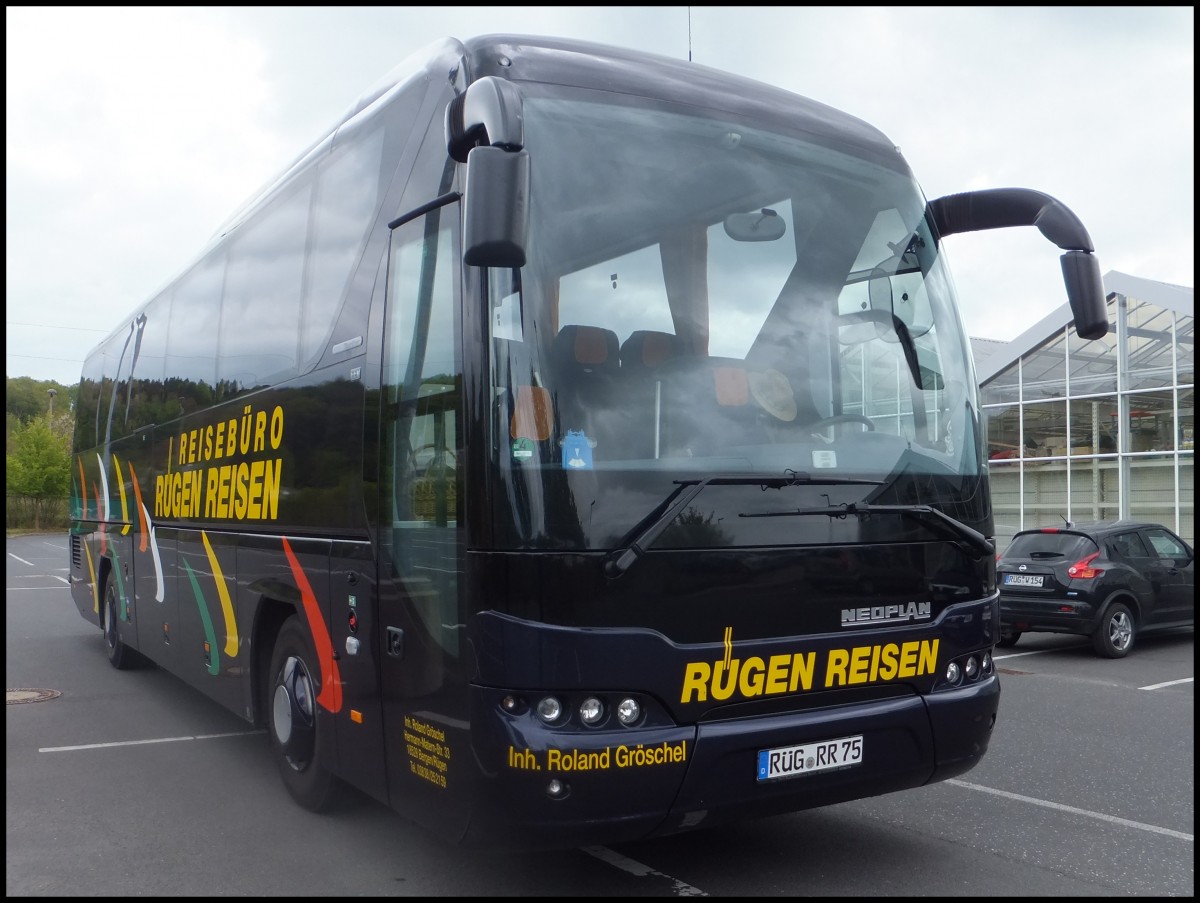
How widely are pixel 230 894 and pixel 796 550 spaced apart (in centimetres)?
276

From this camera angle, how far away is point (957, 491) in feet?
15.7

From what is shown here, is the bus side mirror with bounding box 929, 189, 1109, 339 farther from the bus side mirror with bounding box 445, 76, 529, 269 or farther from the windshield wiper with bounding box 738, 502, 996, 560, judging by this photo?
the bus side mirror with bounding box 445, 76, 529, 269

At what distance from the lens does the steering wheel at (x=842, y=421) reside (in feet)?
14.6

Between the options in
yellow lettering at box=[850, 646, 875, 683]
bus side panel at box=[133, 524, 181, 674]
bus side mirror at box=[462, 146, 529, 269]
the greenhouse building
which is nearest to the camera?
bus side mirror at box=[462, 146, 529, 269]

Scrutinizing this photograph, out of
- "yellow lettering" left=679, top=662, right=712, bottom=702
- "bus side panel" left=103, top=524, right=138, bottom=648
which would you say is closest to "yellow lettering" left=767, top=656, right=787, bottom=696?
"yellow lettering" left=679, top=662, right=712, bottom=702

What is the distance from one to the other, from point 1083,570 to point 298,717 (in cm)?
1030

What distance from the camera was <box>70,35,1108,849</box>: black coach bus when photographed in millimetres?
3898

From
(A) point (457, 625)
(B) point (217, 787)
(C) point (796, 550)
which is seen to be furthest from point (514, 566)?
(B) point (217, 787)

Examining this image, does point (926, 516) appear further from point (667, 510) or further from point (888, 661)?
point (667, 510)

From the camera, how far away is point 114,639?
11.1 meters

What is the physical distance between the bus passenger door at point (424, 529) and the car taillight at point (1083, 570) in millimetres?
10649

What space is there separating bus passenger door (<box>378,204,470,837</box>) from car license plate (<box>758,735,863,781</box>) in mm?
1130

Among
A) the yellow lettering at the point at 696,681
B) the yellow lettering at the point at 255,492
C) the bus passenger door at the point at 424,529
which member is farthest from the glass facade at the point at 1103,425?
the bus passenger door at the point at 424,529

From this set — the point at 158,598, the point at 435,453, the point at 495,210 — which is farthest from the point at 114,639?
the point at 495,210
